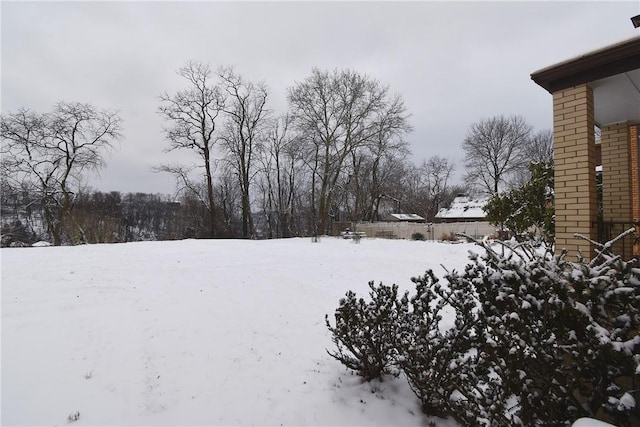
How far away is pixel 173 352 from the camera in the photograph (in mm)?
3486

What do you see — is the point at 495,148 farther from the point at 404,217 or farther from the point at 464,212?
the point at 404,217

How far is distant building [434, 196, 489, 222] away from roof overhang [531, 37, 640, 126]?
3417 centimetres

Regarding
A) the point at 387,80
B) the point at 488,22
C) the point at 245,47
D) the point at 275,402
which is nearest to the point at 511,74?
the point at 488,22

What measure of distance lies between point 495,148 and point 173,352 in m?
35.9

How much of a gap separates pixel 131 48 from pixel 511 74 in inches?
599

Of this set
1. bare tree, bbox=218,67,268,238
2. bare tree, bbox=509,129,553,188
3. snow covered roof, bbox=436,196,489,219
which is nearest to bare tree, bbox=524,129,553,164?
bare tree, bbox=509,129,553,188

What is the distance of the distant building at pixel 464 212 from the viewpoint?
3591cm

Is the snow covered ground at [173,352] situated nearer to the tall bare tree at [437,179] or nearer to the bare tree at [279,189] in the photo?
the bare tree at [279,189]

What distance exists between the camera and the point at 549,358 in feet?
5.69

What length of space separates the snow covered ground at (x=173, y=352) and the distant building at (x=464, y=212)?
33.8m

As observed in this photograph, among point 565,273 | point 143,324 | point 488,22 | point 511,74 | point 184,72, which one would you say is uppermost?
point 184,72

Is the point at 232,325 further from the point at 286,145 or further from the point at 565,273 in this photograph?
the point at 286,145

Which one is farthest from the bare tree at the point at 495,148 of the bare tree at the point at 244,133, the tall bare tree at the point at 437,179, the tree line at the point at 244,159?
the bare tree at the point at 244,133

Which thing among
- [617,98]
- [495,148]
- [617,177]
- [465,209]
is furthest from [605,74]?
[465,209]
